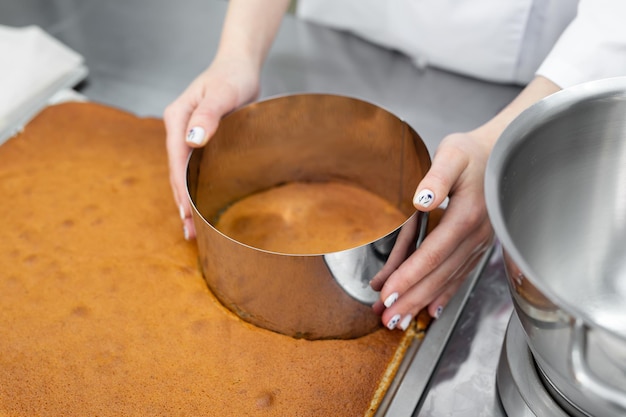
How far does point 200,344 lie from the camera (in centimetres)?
76

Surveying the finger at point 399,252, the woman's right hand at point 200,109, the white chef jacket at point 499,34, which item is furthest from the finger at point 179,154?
the white chef jacket at point 499,34

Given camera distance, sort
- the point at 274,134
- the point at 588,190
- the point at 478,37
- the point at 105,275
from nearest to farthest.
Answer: the point at 588,190, the point at 105,275, the point at 274,134, the point at 478,37

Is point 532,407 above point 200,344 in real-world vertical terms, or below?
above

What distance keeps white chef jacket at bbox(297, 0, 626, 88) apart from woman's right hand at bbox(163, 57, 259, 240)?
0.93 ft

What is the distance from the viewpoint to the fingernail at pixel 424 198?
700 mm

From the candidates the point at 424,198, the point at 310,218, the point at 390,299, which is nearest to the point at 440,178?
the point at 424,198

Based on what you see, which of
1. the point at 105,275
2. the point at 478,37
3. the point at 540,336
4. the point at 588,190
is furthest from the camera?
the point at 478,37

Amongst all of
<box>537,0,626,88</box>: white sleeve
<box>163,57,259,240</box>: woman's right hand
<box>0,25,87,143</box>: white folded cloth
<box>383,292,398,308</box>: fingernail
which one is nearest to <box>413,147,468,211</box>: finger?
<box>383,292,398,308</box>: fingernail

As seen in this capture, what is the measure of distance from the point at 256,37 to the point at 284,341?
53 cm

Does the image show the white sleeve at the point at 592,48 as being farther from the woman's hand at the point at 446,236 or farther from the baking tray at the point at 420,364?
the baking tray at the point at 420,364

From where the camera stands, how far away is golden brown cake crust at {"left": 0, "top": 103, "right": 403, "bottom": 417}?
708 millimetres

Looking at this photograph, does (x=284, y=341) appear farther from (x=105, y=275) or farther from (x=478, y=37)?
(x=478, y=37)

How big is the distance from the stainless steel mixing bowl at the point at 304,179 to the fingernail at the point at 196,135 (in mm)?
16

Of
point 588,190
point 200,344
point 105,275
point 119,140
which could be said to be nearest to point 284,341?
point 200,344
